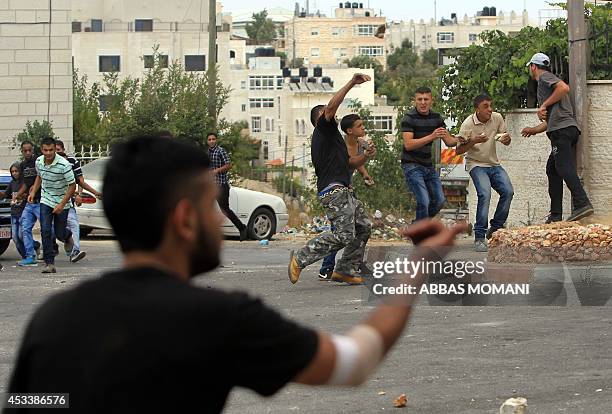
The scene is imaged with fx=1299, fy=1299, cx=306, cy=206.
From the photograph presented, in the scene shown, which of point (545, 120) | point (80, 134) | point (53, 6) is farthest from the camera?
point (80, 134)

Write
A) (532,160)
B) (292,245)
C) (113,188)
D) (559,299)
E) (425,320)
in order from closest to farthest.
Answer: (113,188) → (425,320) → (559,299) → (532,160) → (292,245)

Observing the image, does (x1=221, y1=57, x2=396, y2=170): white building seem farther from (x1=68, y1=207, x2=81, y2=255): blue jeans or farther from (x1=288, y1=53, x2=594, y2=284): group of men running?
(x1=288, y1=53, x2=594, y2=284): group of men running

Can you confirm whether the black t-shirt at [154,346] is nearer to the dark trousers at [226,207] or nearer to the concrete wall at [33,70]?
the dark trousers at [226,207]

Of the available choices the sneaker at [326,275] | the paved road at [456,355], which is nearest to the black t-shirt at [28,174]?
the paved road at [456,355]

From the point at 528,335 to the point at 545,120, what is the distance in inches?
212

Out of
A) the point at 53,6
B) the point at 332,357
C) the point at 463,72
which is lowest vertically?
the point at 332,357

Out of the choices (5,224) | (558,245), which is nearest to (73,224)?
(5,224)

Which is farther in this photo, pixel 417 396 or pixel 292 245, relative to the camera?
pixel 292 245

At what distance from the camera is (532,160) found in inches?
653

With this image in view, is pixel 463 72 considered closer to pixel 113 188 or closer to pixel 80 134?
pixel 113 188

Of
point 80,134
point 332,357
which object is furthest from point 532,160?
point 80,134

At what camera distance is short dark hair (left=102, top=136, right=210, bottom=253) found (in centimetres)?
284

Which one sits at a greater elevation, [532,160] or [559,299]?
[532,160]

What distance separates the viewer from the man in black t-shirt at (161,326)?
2738 mm
